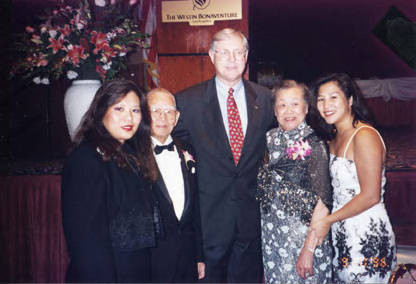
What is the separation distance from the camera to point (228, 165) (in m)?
2.07

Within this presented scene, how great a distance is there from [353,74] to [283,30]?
2.68 metres

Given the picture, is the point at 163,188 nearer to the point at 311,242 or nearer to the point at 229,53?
the point at 311,242

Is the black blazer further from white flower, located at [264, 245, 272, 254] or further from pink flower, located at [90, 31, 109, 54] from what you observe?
pink flower, located at [90, 31, 109, 54]

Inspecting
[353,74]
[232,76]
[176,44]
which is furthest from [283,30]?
[232,76]

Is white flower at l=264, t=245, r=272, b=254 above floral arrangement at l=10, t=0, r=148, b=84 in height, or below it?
below

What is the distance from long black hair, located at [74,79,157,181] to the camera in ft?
4.87

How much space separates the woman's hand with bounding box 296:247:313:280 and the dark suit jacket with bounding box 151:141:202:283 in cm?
60

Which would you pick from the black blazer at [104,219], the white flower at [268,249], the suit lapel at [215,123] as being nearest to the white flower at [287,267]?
the white flower at [268,249]

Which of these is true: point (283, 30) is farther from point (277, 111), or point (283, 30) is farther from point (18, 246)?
point (18, 246)

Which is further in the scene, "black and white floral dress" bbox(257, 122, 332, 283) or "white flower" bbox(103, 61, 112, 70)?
"white flower" bbox(103, 61, 112, 70)

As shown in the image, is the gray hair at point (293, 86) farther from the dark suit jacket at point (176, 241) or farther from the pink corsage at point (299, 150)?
the dark suit jacket at point (176, 241)

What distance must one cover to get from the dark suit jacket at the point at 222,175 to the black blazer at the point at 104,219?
2.00ft

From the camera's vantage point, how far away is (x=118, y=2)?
8.20ft

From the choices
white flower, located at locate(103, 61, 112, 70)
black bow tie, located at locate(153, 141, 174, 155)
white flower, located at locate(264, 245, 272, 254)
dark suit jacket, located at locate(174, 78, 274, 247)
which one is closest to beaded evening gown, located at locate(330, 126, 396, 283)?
white flower, located at locate(264, 245, 272, 254)
